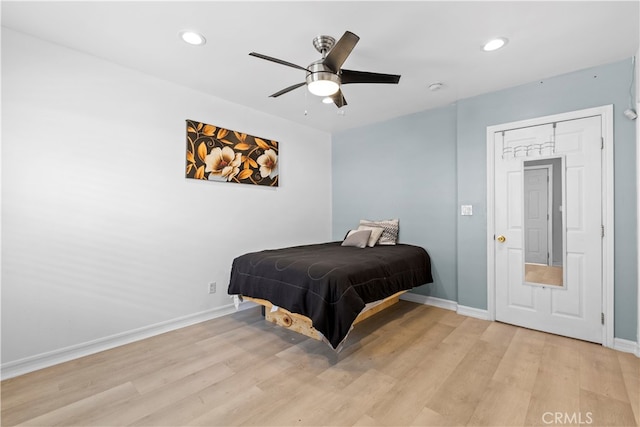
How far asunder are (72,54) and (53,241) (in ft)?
5.12

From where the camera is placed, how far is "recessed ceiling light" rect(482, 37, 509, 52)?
221cm

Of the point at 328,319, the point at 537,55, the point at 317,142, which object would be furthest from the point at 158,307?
the point at 537,55

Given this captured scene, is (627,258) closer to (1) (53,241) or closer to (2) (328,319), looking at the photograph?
(2) (328,319)

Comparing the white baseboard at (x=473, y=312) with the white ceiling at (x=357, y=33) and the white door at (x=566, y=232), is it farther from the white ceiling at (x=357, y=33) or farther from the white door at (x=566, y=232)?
the white ceiling at (x=357, y=33)

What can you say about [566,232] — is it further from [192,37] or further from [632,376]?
[192,37]

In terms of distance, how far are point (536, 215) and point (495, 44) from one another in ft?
5.67

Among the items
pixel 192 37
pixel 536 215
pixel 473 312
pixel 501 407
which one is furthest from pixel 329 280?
pixel 536 215

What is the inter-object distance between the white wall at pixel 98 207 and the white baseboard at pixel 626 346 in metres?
3.84

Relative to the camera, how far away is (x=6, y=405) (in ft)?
5.84

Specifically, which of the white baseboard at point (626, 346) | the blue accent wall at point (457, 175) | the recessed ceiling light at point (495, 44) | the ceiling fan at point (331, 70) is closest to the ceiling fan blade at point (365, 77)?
the ceiling fan at point (331, 70)

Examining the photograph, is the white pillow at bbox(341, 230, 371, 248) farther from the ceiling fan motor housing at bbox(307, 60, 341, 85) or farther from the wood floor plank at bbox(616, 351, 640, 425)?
the wood floor plank at bbox(616, 351, 640, 425)

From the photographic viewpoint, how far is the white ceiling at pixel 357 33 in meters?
1.88

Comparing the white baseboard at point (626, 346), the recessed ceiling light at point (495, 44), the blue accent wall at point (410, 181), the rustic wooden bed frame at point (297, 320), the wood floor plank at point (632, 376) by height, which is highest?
the recessed ceiling light at point (495, 44)

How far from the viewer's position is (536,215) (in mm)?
2916
